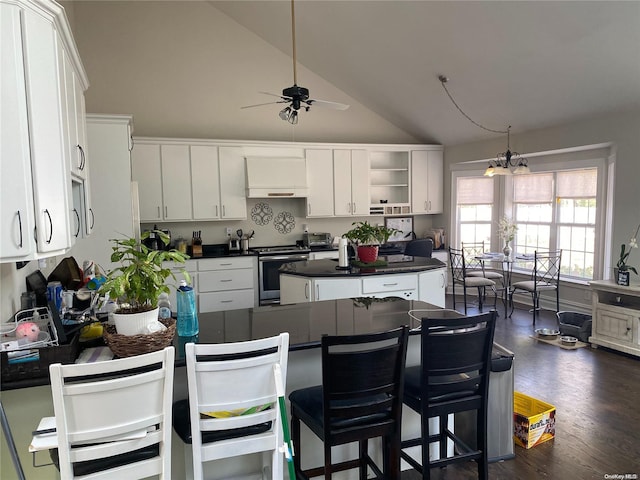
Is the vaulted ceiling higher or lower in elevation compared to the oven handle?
higher

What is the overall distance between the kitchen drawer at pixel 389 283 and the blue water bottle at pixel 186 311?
207 cm

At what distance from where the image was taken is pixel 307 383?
237cm

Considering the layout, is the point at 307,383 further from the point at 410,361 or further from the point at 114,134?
the point at 114,134

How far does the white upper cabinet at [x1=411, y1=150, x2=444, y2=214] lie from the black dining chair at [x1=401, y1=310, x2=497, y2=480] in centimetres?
507

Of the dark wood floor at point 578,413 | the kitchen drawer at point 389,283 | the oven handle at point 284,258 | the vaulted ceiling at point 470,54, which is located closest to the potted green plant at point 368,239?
the kitchen drawer at point 389,283

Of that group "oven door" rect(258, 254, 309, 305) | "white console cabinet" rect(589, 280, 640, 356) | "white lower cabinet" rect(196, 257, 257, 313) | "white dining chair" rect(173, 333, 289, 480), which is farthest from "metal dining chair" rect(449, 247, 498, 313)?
"white dining chair" rect(173, 333, 289, 480)

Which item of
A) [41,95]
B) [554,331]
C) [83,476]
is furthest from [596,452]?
[41,95]

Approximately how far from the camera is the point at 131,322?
1812 millimetres

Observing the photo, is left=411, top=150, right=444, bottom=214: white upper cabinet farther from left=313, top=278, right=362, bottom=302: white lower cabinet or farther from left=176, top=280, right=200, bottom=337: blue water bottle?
left=176, top=280, right=200, bottom=337: blue water bottle

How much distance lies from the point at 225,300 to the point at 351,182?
8.35 feet

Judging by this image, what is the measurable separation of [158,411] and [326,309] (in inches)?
53.3

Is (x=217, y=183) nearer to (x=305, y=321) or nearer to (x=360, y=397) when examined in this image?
(x=305, y=321)

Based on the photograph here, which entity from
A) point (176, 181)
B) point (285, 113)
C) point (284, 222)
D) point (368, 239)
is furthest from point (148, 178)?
point (368, 239)

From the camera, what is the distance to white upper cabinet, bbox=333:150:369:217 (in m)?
6.59
